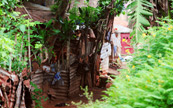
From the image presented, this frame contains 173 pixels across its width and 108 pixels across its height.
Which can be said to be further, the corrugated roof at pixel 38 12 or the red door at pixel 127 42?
the corrugated roof at pixel 38 12

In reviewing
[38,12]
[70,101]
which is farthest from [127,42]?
[70,101]

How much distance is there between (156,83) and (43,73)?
6.05m

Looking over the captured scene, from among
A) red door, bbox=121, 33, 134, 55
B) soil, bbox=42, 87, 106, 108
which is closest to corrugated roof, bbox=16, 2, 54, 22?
red door, bbox=121, 33, 134, 55

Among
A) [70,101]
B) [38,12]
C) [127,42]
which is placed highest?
[38,12]

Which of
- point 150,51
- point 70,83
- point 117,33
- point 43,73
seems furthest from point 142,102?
point 117,33

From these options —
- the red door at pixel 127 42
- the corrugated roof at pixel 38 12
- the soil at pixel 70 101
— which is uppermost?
the corrugated roof at pixel 38 12

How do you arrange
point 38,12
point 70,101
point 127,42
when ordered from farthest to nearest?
1. point 70,101
2. point 38,12
3. point 127,42

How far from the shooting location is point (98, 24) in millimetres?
7559

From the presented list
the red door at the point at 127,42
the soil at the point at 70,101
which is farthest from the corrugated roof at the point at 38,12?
the soil at the point at 70,101

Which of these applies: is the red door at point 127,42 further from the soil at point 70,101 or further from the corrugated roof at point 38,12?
the soil at point 70,101

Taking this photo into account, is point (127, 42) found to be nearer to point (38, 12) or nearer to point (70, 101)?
point (38, 12)

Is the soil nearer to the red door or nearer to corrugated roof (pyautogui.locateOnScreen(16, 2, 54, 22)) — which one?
the red door

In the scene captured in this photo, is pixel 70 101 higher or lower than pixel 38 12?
lower

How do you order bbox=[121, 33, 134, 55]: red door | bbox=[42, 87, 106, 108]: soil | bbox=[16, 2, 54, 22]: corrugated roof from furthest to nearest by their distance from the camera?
→ bbox=[42, 87, 106, 108]: soil < bbox=[16, 2, 54, 22]: corrugated roof < bbox=[121, 33, 134, 55]: red door
